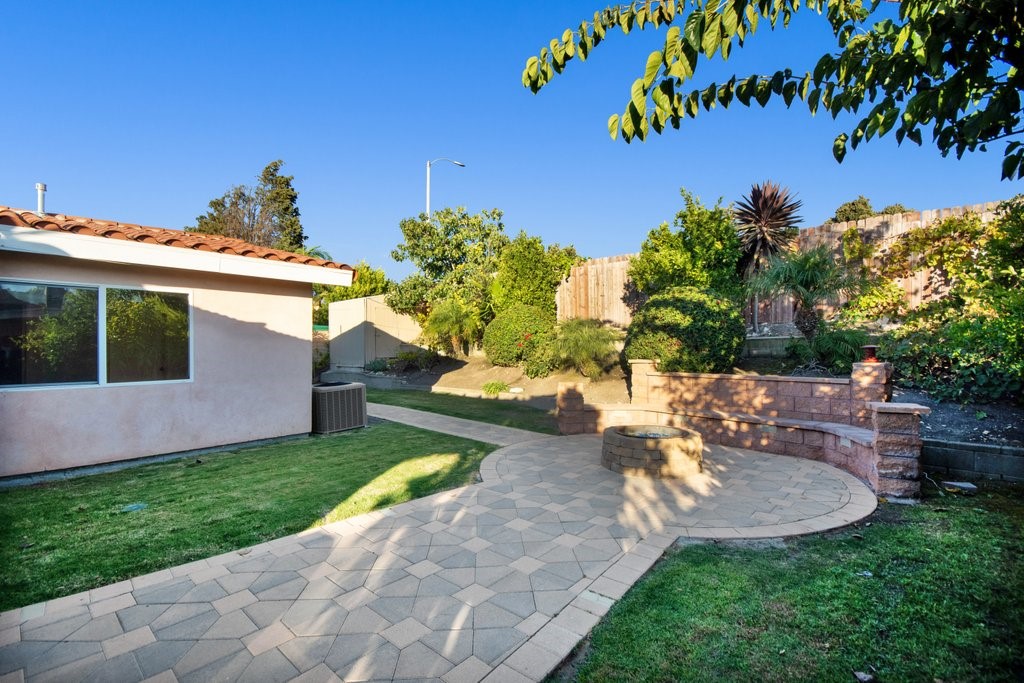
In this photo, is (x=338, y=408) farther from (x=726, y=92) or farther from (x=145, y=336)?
(x=726, y=92)

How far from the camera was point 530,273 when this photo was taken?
14.8 metres

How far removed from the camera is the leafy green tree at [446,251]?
17141 mm

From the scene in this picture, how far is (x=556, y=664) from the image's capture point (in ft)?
7.68

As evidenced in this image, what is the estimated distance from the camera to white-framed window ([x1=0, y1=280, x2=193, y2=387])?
17.8 ft

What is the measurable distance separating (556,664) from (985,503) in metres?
5.03

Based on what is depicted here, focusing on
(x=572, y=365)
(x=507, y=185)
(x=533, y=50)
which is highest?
(x=507, y=185)

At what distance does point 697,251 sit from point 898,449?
6918 mm

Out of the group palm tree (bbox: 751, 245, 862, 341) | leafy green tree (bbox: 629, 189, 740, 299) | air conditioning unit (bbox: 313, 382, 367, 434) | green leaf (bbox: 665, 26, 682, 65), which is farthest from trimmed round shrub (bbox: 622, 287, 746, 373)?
green leaf (bbox: 665, 26, 682, 65)

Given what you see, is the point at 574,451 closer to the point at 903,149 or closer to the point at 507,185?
the point at 903,149

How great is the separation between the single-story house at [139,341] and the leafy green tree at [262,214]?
18.9 meters

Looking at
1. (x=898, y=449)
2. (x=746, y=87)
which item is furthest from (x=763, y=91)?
(x=898, y=449)

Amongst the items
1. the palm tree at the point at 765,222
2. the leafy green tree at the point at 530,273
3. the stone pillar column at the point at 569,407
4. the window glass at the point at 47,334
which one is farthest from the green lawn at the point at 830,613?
the leafy green tree at the point at 530,273

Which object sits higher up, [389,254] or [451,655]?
[389,254]

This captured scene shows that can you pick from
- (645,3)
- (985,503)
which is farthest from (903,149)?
(985,503)
